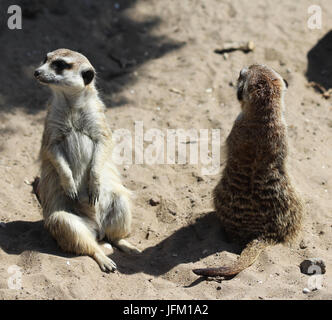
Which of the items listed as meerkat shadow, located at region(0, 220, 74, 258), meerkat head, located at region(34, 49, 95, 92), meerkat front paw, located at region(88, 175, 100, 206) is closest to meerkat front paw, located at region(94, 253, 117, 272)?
meerkat shadow, located at region(0, 220, 74, 258)

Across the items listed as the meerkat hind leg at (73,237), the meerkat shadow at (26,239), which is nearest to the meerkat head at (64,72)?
the meerkat hind leg at (73,237)

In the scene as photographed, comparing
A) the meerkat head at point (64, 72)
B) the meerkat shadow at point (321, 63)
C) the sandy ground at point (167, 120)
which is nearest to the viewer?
the sandy ground at point (167, 120)

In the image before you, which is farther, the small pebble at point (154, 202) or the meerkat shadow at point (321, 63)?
the meerkat shadow at point (321, 63)

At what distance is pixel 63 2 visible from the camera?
22.0 feet

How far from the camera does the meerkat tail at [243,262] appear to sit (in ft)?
10.8

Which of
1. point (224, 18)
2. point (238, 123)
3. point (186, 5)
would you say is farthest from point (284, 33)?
point (238, 123)

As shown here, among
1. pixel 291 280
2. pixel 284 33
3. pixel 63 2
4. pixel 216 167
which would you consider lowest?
pixel 291 280

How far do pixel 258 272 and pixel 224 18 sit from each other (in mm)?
4091

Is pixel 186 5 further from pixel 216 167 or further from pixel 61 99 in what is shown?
pixel 61 99

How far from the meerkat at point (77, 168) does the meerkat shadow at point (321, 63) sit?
2.88 meters

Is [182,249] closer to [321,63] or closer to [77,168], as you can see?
[77,168]

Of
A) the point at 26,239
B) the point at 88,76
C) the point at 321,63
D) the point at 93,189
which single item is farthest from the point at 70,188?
the point at 321,63

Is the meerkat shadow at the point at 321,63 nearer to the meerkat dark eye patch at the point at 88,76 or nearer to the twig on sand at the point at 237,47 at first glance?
the twig on sand at the point at 237,47

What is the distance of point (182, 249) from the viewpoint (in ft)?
12.6
